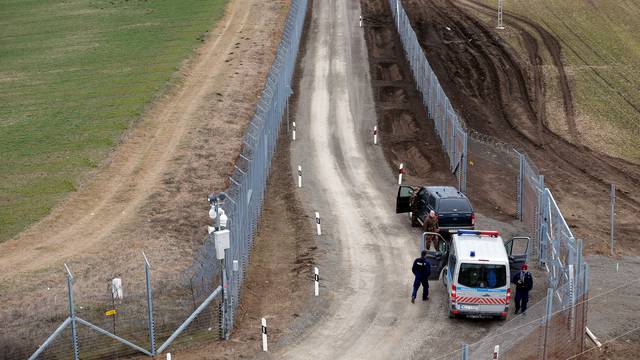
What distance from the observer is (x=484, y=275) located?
27062mm

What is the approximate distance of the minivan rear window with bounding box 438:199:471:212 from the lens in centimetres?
3428

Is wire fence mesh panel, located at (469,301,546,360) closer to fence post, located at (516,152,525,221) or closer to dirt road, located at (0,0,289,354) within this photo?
fence post, located at (516,152,525,221)

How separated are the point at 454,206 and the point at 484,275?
7.54 m

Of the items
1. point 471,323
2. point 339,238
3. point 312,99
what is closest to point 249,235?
point 339,238

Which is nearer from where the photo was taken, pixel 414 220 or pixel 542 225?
pixel 542 225

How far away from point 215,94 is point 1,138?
12.0 metres

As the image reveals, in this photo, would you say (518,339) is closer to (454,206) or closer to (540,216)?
(540,216)

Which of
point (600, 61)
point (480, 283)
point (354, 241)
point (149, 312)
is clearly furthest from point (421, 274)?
point (600, 61)

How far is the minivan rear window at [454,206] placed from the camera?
3428 cm

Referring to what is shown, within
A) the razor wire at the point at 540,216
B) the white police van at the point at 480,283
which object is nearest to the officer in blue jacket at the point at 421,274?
the white police van at the point at 480,283

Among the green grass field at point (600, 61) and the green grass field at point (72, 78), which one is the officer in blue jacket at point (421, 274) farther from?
the green grass field at point (600, 61)

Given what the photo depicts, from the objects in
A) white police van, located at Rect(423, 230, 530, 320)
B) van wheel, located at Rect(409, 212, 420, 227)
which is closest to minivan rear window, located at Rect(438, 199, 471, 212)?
van wheel, located at Rect(409, 212, 420, 227)

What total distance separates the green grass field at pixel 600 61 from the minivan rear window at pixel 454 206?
1583 cm

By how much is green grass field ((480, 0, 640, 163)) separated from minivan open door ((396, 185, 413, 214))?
1516 centimetres
